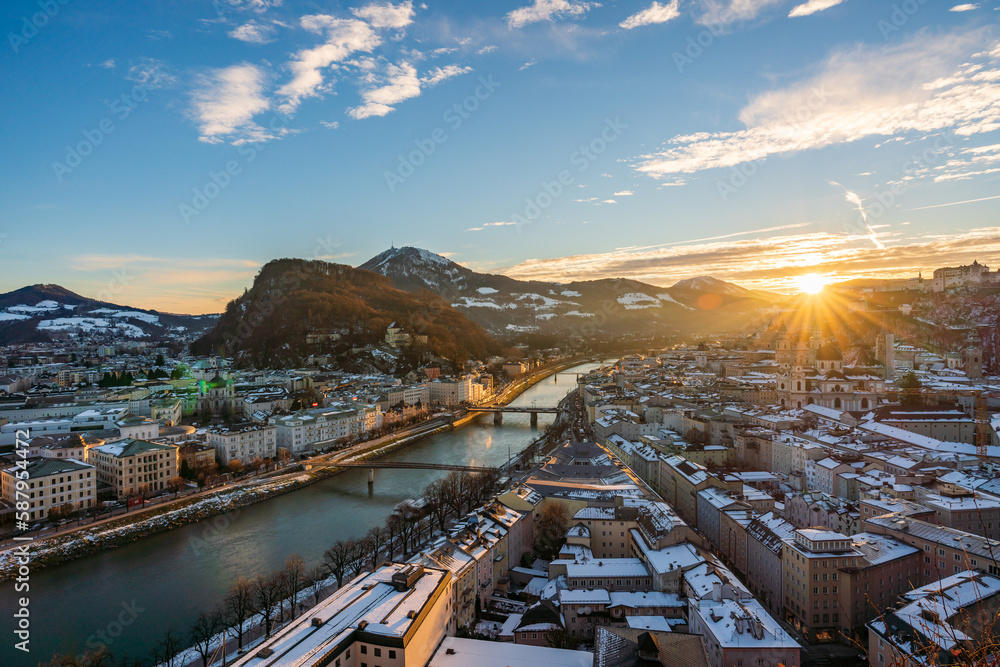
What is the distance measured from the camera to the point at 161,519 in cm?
941

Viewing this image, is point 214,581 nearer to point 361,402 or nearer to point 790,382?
point 361,402

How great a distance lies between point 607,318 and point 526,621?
69455mm

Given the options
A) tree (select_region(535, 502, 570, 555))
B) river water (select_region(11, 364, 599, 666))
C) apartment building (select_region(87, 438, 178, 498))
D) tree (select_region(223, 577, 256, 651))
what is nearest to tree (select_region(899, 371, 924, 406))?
tree (select_region(535, 502, 570, 555))

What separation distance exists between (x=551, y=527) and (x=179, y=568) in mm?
5114

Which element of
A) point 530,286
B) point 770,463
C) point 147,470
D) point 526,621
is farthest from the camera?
point 530,286

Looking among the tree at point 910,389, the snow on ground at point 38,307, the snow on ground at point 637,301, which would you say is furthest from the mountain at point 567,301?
the tree at point 910,389

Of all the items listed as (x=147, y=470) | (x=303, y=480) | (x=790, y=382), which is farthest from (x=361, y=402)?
(x=790, y=382)

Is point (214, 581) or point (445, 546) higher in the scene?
point (445, 546)

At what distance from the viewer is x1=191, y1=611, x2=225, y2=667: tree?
558cm

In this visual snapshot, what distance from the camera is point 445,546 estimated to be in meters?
6.66

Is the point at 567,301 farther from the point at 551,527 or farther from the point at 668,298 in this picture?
the point at 551,527

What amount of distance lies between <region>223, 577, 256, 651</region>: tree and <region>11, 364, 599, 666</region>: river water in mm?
342

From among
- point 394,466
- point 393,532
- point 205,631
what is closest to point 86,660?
point 205,631

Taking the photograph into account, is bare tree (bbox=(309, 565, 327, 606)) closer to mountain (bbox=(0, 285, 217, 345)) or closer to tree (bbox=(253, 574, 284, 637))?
tree (bbox=(253, 574, 284, 637))
